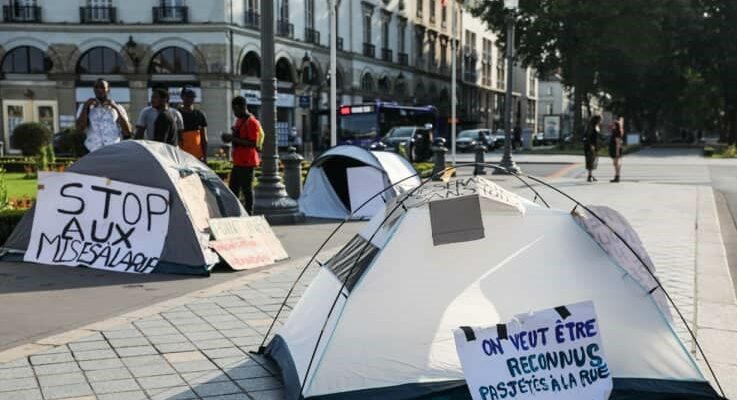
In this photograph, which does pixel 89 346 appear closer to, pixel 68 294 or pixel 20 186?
pixel 68 294

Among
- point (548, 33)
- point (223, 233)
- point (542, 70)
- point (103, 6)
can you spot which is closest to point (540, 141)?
point (542, 70)

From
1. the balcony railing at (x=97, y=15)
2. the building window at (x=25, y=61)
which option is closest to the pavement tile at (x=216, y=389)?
the balcony railing at (x=97, y=15)

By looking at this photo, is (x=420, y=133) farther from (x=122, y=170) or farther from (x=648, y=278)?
(x=648, y=278)

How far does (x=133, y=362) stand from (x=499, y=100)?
78.8 m

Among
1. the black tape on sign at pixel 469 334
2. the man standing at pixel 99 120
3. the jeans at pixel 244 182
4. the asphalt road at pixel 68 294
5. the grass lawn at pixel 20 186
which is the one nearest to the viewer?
the black tape on sign at pixel 469 334

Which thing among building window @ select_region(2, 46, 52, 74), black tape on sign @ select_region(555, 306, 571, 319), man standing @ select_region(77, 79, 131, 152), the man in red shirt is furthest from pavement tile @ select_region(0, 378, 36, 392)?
building window @ select_region(2, 46, 52, 74)

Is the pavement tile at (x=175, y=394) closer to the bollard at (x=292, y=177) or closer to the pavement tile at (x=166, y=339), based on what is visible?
the pavement tile at (x=166, y=339)

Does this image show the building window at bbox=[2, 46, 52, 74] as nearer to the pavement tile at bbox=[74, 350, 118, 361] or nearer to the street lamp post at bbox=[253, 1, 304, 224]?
the street lamp post at bbox=[253, 1, 304, 224]

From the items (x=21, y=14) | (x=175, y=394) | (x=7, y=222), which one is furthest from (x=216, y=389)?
(x=21, y=14)

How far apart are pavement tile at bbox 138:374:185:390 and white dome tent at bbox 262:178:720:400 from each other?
0.64m

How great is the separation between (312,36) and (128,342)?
40.6 metres

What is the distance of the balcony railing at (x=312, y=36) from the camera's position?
43.5 m

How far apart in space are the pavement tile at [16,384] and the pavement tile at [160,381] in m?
0.59

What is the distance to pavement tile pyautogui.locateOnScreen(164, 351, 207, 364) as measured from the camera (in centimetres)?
466
